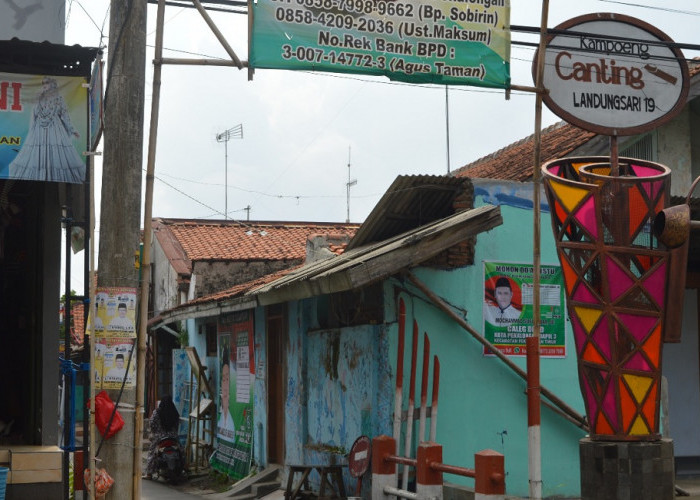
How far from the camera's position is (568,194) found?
32.9 feet

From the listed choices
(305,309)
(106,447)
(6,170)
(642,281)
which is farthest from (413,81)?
(305,309)

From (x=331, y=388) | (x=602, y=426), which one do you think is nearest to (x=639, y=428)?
(x=602, y=426)

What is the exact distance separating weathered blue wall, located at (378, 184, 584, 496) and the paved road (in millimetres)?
5839

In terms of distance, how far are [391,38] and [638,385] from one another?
14.1 feet

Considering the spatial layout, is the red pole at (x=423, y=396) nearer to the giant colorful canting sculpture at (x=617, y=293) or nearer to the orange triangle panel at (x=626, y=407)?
the giant colorful canting sculpture at (x=617, y=293)

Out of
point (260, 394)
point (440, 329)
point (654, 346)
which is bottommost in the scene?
point (260, 394)

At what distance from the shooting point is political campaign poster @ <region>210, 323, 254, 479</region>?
17.9 meters

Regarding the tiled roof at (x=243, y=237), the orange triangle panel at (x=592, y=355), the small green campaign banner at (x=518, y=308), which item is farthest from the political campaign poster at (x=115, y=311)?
the tiled roof at (x=243, y=237)

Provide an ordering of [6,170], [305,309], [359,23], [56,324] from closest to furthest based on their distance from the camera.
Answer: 1. [6,170]
2. [359,23]
3. [56,324]
4. [305,309]

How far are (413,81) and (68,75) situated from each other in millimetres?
3406

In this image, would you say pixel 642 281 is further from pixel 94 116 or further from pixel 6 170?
pixel 6 170

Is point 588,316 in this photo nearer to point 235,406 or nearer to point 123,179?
point 123,179

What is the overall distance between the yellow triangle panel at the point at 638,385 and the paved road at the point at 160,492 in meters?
9.00

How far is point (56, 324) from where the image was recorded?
10.8 m
